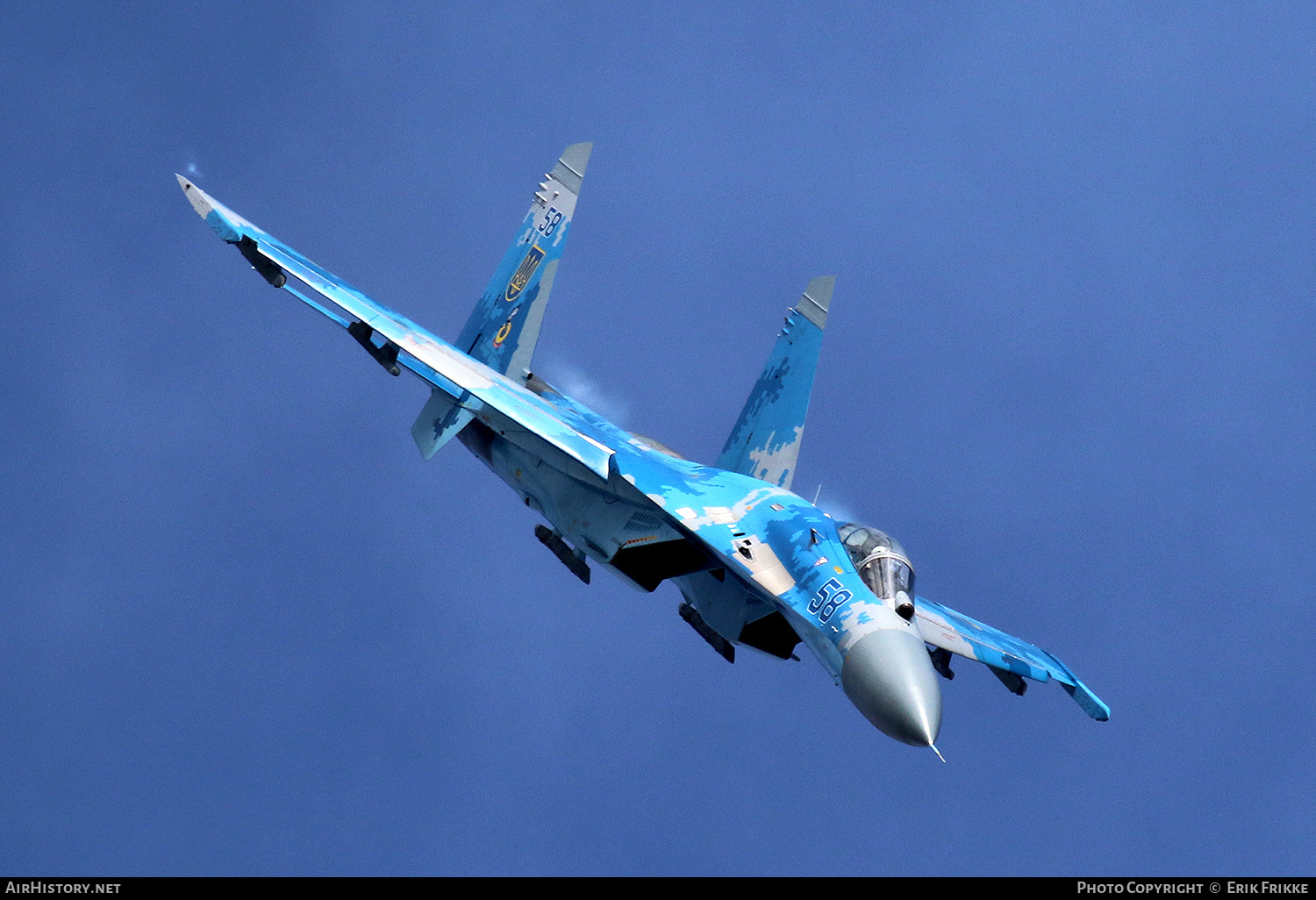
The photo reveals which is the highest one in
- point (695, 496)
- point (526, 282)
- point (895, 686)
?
point (526, 282)

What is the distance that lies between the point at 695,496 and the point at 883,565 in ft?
12.9

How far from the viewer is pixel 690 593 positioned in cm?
3027

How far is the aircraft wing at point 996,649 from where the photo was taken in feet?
101

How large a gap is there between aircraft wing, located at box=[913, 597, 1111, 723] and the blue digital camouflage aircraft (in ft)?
0.15

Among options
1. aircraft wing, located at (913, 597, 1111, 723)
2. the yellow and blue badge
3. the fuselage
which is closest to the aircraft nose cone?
the fuselage

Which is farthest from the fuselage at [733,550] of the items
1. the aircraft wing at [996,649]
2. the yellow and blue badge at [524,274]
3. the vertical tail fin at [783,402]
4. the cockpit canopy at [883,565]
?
the aircraft wing at [996,649]

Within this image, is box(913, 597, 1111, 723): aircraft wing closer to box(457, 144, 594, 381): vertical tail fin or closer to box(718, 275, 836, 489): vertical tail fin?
box(718, 275, 836, 489): vertical tail fin

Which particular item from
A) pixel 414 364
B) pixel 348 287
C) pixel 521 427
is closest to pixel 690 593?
pixel 521 427

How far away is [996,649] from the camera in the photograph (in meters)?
→ 31.5

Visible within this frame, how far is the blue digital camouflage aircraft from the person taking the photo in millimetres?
26312

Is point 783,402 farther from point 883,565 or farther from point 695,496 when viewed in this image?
point 883,565

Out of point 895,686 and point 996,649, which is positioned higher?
point 996,649

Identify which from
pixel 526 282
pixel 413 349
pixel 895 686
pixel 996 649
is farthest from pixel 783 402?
pixel 895 686
